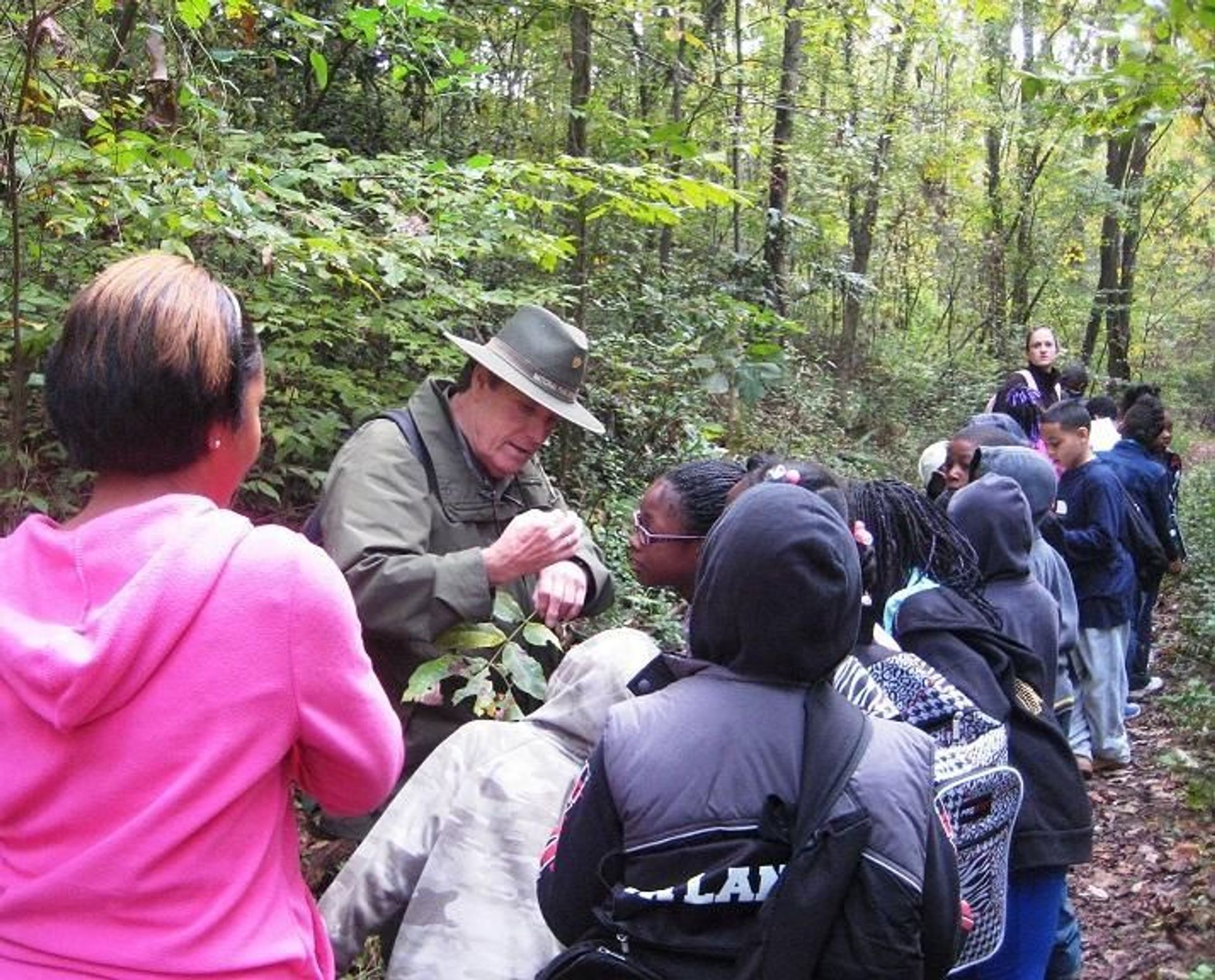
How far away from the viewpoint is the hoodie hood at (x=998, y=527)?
3693mm

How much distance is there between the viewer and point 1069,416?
22.0 ft

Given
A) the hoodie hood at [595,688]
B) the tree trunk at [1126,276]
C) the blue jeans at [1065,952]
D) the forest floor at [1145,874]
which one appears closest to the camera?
the hoodie hood at [595,688]

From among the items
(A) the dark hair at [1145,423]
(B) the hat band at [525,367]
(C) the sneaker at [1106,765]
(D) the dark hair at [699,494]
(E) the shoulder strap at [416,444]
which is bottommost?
(C) the sneaker at [1106,765]

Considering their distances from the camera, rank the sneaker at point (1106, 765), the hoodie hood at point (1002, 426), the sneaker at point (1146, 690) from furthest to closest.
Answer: the sneaker at point (1146, 690) → the sneaker at point (1106, 765) → the hoodie hood at point (1002, 426)

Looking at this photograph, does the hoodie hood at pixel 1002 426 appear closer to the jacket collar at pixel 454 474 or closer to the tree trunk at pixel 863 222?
the jacket collar at pixel 454 474

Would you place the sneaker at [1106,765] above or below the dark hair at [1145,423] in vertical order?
below

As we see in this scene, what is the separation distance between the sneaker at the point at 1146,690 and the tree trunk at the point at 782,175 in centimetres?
494

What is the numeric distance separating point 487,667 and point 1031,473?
8.64 feet

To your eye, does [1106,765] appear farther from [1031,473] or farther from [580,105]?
[580,105]

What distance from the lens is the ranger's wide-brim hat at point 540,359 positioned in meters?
3.14

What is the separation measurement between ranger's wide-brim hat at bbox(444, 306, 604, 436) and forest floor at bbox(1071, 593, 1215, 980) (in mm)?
3565

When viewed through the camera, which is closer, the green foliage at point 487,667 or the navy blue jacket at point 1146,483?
the green foliage at point 487,667

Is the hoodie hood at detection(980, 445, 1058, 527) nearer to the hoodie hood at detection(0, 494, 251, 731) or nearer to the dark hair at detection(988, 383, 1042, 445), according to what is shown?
the hoodie hood at detection(0, 494, 251, 731)

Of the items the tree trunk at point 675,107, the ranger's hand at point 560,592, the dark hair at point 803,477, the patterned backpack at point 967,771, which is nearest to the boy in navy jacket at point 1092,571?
the tree trunk at point 675,107
